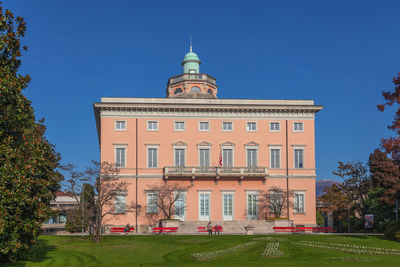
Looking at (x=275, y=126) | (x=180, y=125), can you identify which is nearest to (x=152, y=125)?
(x=180, y=125)

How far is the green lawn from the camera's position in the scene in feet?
68.5

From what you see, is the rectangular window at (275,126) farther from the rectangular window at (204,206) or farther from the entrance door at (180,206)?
the entrance door at (180,206)

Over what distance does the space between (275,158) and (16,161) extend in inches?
1290

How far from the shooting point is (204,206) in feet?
150

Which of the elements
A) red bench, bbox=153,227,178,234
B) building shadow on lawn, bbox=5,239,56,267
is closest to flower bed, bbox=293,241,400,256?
red bench, bbox=153,227,178,234

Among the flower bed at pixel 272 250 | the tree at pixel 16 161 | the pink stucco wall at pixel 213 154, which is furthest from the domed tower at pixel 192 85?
the tree at pixel 16 161

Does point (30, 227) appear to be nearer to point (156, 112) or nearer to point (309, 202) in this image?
point (156, 112)

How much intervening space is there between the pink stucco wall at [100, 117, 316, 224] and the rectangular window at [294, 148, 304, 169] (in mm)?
373

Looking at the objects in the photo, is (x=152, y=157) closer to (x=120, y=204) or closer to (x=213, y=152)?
(x=120, y=204)

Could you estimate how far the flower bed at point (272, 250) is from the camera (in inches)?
908

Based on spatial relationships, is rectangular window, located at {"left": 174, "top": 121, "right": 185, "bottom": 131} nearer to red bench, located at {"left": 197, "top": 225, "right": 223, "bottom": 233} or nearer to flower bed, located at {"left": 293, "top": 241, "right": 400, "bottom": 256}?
red bench, located at {"left": 197, "top": 225, "right": 223, "bottom": 233}

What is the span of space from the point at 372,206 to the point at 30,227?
36.5m

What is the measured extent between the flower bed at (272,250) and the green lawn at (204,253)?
11cm

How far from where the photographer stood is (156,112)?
46062mm
